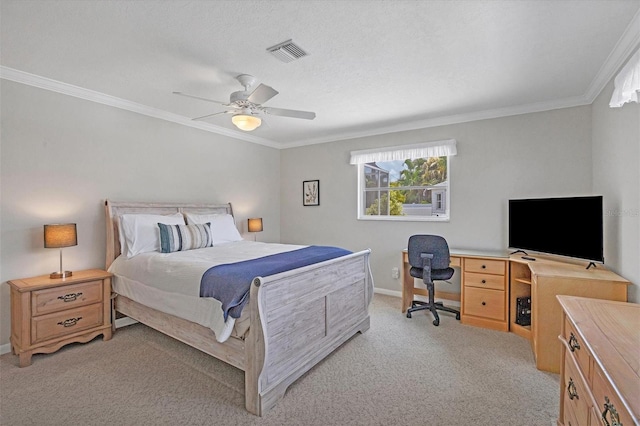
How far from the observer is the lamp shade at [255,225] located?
4.78m

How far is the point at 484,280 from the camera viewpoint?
3344mm

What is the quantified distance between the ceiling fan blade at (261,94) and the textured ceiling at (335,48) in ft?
0.84

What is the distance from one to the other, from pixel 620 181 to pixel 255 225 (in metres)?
4.18

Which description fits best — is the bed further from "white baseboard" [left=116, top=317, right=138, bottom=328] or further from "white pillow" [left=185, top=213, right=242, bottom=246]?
"white pillow" [left=185, top=213, right=242, bottom=246]

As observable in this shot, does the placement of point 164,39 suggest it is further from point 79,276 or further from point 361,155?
point 361,155

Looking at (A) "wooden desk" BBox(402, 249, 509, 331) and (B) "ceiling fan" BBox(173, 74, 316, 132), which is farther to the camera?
(A) "wooden desk" BBox(402, 249, 509, 331)

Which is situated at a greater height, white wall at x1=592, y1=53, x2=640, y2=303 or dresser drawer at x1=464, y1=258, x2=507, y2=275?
white wall at x1=592, y1=53, x2=640, y2=303

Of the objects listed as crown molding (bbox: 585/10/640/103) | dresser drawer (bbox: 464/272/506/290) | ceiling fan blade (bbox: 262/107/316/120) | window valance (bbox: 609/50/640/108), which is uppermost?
crown molding (bbox: 585/10/640/103)

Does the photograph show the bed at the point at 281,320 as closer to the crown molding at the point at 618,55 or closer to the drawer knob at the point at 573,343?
the drawer knob at the point at 573,343

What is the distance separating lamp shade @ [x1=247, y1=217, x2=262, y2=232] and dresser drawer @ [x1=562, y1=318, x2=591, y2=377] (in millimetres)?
3947

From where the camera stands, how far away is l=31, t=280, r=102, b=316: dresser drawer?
8.37 ft

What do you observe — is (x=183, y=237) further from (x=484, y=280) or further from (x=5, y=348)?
(x=484, y=280)

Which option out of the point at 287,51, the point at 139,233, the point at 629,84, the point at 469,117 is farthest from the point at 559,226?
the point at 139,233

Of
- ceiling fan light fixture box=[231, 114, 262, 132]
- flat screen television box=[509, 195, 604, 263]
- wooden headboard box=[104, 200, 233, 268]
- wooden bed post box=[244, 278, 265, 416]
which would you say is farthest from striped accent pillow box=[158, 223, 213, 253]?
flat screen television box=[509, 195, 604, 263]
